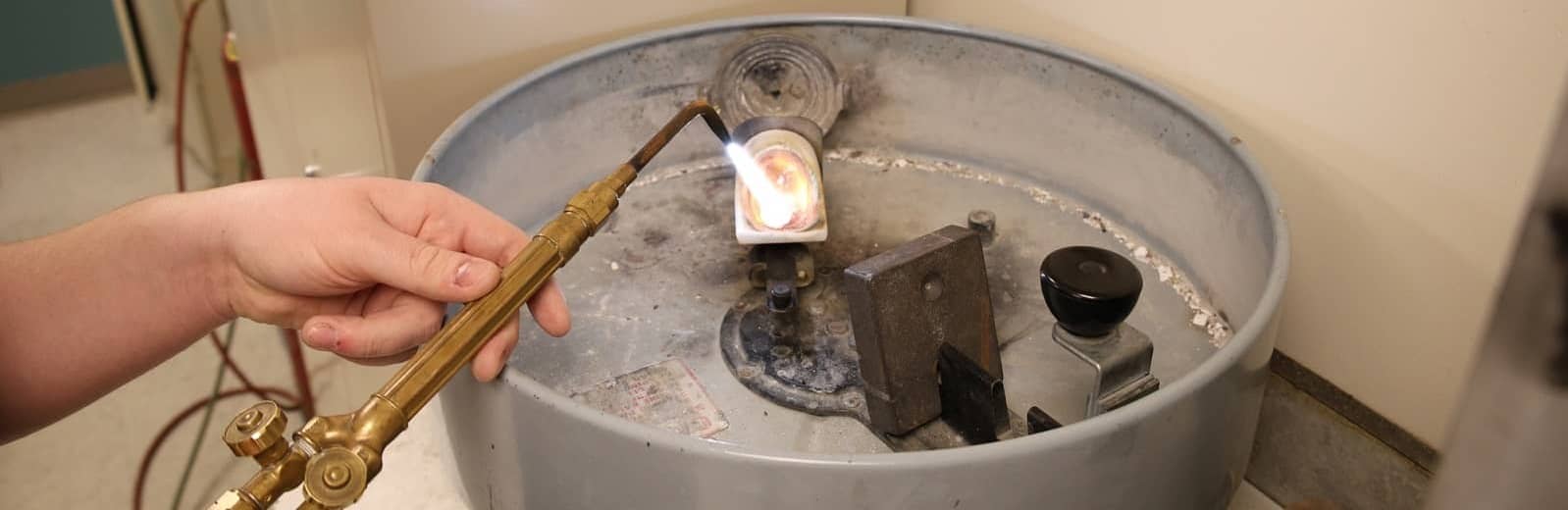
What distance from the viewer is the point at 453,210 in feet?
2.04

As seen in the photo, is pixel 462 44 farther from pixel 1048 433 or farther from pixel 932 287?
pixel 1048 433

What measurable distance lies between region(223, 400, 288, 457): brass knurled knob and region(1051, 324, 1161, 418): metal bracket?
1.28 ft

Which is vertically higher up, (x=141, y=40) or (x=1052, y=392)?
(x=1052, y=392)

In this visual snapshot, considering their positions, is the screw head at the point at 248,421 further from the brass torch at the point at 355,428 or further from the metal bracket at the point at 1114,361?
the metal bracket at the point at 1114,361

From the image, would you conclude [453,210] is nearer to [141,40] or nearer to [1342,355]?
[1342,355]

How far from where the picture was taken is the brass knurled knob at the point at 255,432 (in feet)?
1.47

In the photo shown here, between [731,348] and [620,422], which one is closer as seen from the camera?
[620,422]

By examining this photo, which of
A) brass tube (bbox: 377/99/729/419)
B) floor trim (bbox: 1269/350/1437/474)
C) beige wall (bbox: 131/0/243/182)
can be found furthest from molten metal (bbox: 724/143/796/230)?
beige wall (bbox: 131/0/243/182)

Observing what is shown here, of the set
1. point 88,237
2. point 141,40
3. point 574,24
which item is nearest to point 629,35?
point 574,24

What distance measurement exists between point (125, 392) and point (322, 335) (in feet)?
4.27

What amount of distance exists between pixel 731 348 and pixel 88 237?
372 millimetres

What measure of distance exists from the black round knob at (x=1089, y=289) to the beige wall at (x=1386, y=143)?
0.20 metres

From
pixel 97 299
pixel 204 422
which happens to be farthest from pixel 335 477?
pixel 204 422

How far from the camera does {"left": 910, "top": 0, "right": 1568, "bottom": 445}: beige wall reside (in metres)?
0.62
